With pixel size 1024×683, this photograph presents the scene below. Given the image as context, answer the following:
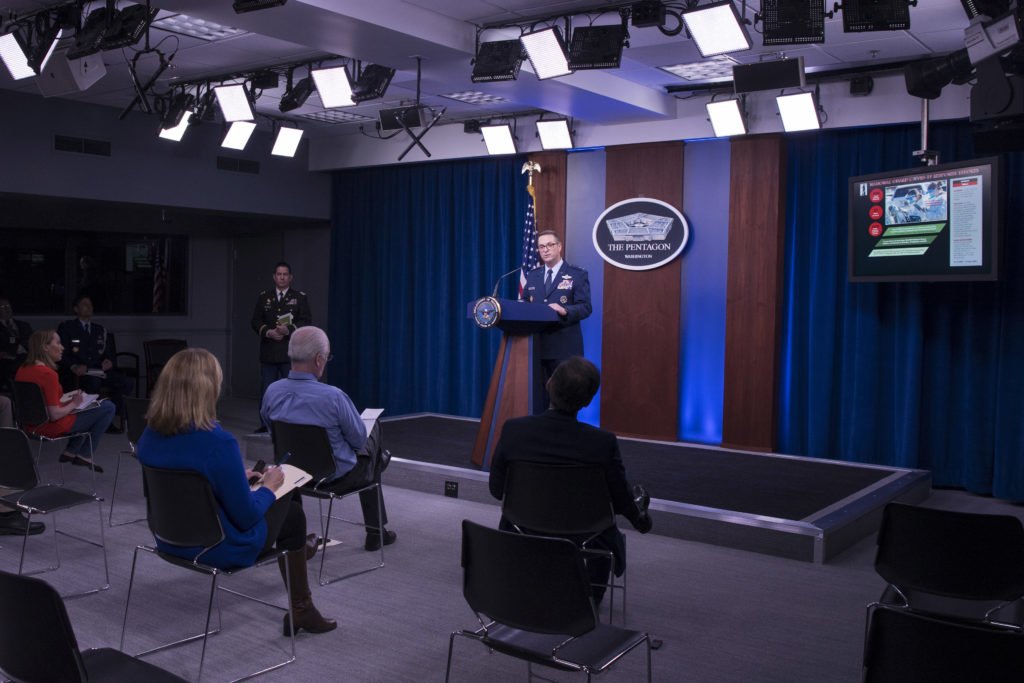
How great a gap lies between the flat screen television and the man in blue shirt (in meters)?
4.15

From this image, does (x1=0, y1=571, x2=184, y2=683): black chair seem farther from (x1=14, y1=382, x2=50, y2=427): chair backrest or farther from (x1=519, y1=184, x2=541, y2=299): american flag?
(x1=519, y1=184, x2=541, y2=299): american flag

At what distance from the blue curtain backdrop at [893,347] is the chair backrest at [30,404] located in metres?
5.61

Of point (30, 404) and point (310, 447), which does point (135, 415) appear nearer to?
point (30, 404)

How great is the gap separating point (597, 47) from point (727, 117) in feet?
7.16

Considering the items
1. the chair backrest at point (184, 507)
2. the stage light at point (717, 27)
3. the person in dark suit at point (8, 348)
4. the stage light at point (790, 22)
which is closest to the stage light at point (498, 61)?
the stage light at point (717, 27)

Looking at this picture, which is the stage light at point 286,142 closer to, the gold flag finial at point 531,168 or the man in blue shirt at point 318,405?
the gold flag finial at point 531,168

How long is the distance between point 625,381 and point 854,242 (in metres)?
2.51

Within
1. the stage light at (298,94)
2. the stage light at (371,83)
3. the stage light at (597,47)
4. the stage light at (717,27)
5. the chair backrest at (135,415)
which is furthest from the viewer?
the stage light at (298,94)

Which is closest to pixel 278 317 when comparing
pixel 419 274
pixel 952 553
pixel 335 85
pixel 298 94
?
pixel 298 94

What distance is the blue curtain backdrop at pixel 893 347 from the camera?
6.47 meters

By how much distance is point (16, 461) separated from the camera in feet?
13.2

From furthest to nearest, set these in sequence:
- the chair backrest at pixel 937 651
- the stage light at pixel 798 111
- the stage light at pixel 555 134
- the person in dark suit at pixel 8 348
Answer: the person in dark suit at pixel 8 348, the stage light at pixel 555 134, the stage light at pixel 798 111, the chair backrest at pixel 937 651

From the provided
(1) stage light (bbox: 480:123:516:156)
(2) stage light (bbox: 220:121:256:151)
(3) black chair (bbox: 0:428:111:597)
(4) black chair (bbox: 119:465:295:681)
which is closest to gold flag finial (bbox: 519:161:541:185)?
(1) stage light (bbox: 480:123:516:156)

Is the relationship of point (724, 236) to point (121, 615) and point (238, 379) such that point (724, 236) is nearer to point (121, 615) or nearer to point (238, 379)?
point (121, 615)
